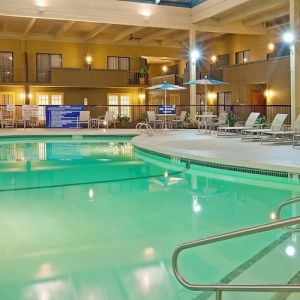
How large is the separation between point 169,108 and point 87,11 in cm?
538

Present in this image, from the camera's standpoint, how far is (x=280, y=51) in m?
23.0

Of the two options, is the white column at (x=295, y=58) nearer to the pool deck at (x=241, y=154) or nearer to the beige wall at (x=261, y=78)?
the pool deck at (x=241, y=154)

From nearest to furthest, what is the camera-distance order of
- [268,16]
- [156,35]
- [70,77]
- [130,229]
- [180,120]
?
[130,229], [180,120], [268,16], [70,77], [156,35]

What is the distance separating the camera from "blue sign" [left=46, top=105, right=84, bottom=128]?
20800mm

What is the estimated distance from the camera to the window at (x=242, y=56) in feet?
86.4

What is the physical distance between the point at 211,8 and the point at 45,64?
11.8 meters

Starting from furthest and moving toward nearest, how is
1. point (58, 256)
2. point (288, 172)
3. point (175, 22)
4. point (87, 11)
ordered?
point (175, 22)
point (87, 11)
point (288, 172)
point (58, 256)

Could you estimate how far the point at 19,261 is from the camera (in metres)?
4.13

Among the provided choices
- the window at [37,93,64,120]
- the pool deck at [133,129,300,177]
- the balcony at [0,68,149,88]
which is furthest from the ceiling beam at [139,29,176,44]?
the pool deck at [133,129,300,177]

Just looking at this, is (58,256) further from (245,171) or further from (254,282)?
(245,171)

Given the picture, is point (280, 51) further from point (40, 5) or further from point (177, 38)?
point (40, 5)

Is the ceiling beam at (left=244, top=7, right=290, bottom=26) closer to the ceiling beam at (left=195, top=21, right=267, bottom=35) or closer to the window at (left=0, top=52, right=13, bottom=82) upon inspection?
the ceiling beam at (left=195, top=21, right=267, bottom=35)

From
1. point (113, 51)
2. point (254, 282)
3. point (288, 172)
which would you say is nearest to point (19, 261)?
point (254, 282)

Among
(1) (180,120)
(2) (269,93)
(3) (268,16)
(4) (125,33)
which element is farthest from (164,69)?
(1) (180,120)
